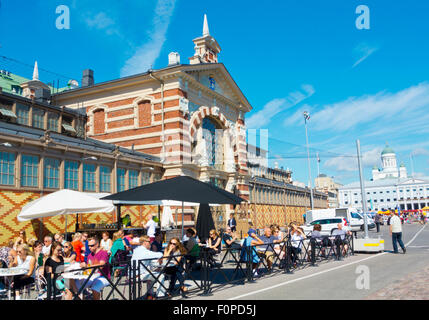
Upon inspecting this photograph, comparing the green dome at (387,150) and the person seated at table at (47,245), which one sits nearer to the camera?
the person seated at table at (47,245)

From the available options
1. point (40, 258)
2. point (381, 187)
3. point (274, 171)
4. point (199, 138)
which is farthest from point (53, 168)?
point (381, 187)

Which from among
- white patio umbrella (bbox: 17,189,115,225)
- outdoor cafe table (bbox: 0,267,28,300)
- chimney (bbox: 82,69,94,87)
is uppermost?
chimney (bbox: 82,69,94,87)

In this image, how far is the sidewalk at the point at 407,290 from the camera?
24.6 feet

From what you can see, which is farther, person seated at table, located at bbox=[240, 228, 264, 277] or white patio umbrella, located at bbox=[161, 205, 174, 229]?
white patio umbrella, located at bbox=[161, 205, 174, 229]

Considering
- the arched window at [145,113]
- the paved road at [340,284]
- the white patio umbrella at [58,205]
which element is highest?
the arched window at [145,113]

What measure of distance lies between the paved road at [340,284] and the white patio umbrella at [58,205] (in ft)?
19.4

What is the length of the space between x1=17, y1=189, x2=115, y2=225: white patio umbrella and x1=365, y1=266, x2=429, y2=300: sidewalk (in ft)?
30.2

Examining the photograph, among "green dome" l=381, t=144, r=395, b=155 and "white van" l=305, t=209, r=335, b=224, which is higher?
"green dome" l=381, t=144, r=395, b=155

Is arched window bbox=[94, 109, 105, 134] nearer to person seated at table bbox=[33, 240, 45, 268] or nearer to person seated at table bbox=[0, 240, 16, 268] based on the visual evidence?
person seated at table bbox=[33, 240, 45, 268]

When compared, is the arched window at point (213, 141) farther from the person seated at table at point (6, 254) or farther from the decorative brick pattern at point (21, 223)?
the person seated at table at point (6, 254)

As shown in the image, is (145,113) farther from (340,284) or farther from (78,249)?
(340,284)

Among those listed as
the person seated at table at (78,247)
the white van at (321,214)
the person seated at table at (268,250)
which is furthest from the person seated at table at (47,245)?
the white van at (321,214)

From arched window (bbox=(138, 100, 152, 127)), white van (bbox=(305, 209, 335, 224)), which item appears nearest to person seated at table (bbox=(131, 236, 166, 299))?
arched window (bbox=(138, 100, 152, 127))

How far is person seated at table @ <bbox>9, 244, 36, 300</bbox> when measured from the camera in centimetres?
827
